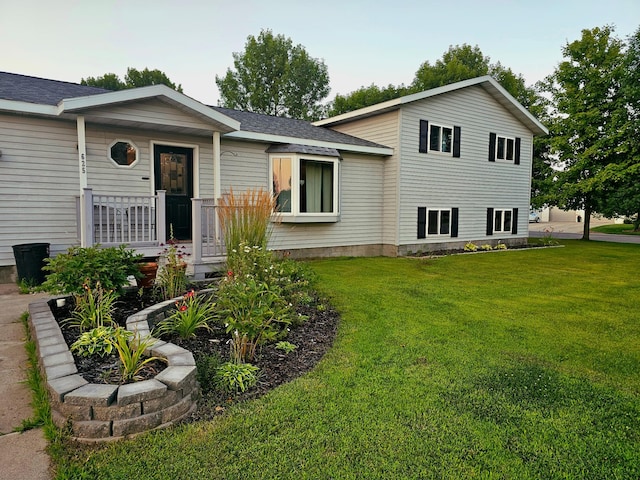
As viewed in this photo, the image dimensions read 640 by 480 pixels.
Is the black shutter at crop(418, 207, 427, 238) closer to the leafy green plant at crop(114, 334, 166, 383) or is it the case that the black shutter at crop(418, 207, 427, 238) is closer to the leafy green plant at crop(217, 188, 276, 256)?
the leafy green plant at crop(217, 188, 276, 256)

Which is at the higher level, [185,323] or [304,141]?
[304,141]

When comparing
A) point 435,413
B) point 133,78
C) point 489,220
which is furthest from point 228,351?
point 133,78

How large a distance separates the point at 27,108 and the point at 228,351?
5.55 meters

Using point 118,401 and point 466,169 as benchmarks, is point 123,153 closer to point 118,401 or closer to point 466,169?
point 118,401

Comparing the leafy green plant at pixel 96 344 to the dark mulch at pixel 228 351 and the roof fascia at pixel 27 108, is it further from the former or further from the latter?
the roof fascia at pixel 27 108

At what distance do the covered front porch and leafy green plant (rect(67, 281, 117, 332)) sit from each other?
192 cm

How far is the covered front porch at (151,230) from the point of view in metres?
5.86

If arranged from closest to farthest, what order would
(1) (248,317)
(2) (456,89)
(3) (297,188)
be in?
1. (1) (248,317)
2. (3) (297,188)
3. (2) (456,89)

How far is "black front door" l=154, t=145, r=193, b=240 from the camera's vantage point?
7695mm

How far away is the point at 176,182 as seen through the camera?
7.95m

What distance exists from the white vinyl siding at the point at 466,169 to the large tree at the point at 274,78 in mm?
19495

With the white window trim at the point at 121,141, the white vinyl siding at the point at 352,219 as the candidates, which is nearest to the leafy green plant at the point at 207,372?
the white window trim at the point at 121,141

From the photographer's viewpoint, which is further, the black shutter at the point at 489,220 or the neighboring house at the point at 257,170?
the black shutter at the point at 489,220

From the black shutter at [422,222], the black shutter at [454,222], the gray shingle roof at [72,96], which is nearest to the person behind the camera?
the gray shingle roof at [72,96]
